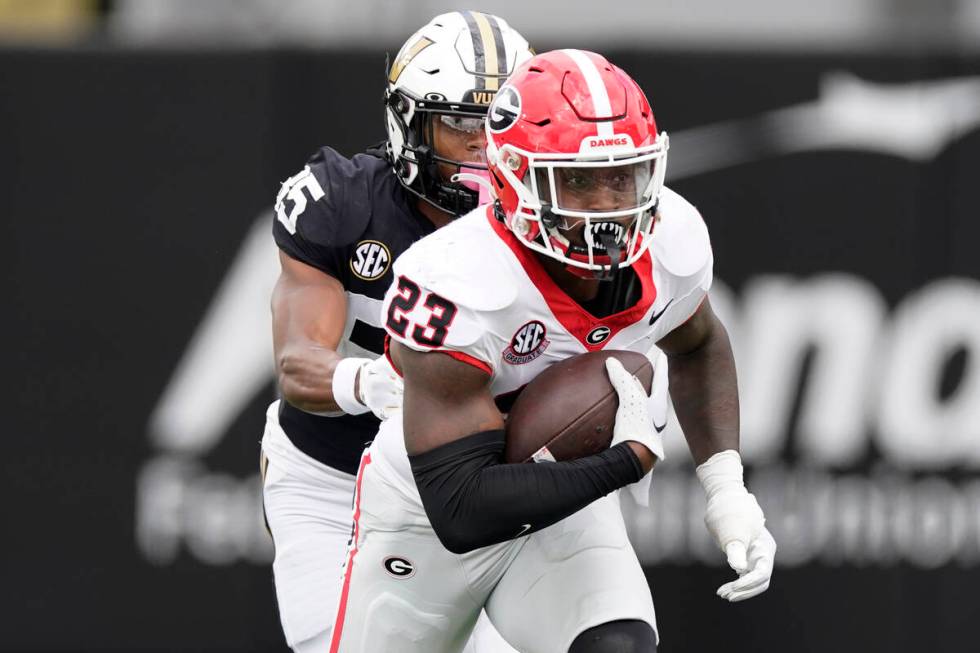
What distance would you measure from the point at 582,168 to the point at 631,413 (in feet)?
1.67

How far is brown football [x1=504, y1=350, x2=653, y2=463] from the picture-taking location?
316 centimetres

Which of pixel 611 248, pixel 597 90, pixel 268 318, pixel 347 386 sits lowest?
pixel 268 318

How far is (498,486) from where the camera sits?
3.10m

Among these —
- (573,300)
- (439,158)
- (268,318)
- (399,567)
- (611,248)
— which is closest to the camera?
(611,248)

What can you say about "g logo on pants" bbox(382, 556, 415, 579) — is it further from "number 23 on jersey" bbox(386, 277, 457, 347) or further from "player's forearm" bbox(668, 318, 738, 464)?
"player's forearm" bbox(668, 318, 738, 464)

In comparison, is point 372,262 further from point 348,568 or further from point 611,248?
point 611,248

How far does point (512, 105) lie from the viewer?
335 cm

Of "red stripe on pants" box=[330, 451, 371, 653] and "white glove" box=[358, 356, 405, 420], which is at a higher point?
"white glove" box=[358, 356, 405, 420]

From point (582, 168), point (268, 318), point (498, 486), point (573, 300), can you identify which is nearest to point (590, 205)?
point (582, 168)

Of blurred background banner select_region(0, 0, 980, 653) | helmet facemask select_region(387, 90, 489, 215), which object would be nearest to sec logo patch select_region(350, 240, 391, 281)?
helmet facemask select_region(387, 90, 489, 215)

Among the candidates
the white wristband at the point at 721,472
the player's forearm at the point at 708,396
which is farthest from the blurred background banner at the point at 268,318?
the white wristband at the point at 721,472

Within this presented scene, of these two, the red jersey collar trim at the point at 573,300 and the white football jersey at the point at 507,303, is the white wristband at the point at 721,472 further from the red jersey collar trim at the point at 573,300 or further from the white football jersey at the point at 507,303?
the red jersey collar trim at the point at 573,300

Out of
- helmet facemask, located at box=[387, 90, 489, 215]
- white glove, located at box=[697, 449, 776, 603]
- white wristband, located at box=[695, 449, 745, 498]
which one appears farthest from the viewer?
helmet facemask, located at box=[387, 90, 489, 215]

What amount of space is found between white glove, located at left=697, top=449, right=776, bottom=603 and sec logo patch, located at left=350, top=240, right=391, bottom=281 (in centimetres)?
94
